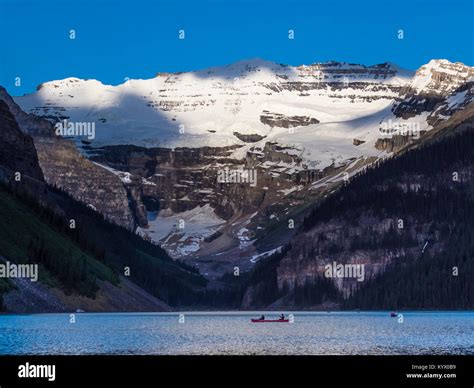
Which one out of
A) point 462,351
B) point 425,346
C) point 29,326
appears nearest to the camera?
point 462,351

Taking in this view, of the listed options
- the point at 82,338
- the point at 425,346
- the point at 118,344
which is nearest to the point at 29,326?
the point at 82,338
